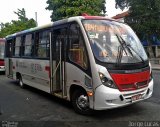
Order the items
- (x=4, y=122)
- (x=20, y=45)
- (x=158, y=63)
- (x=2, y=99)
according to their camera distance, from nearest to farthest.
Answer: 1. (x=4, y=122)
2. (x=2, y=99)
3. (x=20, y=45)
4. (x=158, y=63)

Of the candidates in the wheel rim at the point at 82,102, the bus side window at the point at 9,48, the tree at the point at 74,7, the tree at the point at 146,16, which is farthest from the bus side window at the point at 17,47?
the tree at the point at 146,16

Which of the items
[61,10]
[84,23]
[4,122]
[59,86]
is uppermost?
[61,10]

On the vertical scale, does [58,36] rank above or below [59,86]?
above

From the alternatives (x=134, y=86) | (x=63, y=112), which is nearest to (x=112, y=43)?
(x=134, y=86)

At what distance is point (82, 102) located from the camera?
7281 millimetres

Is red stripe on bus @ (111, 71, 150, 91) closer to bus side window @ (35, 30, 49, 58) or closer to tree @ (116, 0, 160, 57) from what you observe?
bus side window @ (35, 30, 49, 58)

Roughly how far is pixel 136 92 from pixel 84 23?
2216 millimetres

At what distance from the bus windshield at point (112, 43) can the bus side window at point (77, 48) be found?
27cm

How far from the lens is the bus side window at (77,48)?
7129 millimetres

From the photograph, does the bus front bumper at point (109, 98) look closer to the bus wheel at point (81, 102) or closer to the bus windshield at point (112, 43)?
the bus wheel at point (81, 102)

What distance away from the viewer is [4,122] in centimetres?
699

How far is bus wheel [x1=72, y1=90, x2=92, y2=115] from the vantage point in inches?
282

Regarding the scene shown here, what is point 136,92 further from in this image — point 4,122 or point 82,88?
point 4,122

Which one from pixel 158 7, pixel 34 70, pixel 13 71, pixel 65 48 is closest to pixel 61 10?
pixel 158 7
